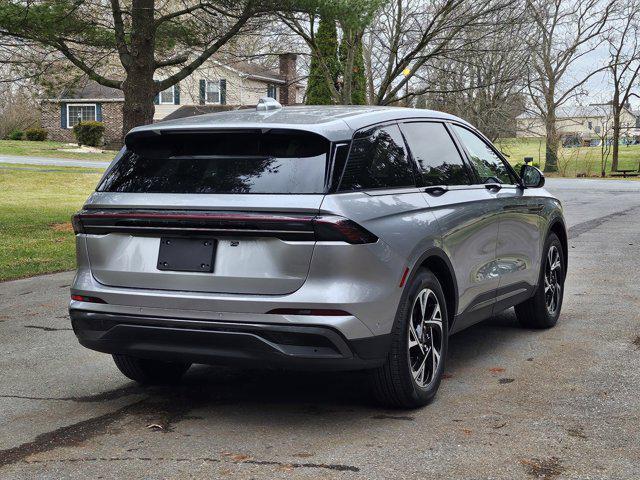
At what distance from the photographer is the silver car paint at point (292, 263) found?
4.61m

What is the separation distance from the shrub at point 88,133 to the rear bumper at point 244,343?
4992cm

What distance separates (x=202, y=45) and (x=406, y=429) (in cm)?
1365

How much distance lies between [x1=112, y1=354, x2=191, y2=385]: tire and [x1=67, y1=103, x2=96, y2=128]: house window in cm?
5500

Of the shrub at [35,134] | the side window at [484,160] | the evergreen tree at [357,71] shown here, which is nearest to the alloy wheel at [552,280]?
the side window at [484,160]

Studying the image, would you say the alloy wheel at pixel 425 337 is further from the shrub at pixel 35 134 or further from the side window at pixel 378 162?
the shrub at pixel 35 134

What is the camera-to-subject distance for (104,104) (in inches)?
2293

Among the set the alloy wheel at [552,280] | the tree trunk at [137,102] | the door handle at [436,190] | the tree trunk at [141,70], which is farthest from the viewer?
the tree trunk at [137,102]

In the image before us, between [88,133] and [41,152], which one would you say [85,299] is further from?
[88,133]

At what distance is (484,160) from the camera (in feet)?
22.2

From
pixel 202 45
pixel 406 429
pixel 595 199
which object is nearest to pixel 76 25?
pixel 202 45

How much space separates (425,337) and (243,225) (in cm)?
134

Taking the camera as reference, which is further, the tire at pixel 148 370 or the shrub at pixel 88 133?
the shrub at pixel 88 133

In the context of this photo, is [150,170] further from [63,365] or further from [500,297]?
[500,297]

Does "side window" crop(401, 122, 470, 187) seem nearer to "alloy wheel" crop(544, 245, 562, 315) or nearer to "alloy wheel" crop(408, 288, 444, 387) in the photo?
"alloy wheel" crop(408, 288, 444, 387)
